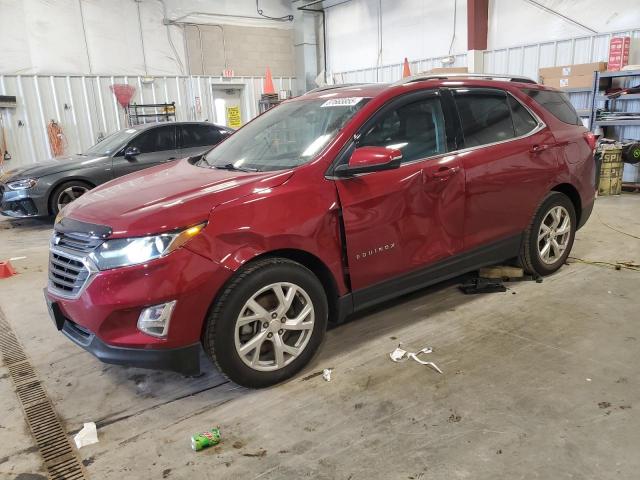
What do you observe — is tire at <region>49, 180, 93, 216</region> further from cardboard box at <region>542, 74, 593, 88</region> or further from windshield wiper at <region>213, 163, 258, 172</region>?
cardboard box at <region>542, 74, 593, 88</region>

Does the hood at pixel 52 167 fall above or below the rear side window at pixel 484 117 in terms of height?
below

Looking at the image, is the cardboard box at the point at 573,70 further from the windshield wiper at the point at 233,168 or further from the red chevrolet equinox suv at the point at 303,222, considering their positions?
the windshield wiper at the point at 233,168

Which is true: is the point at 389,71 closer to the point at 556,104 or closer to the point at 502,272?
the point at 556,104

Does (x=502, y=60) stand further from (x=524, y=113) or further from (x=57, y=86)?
(x=57, y=86)

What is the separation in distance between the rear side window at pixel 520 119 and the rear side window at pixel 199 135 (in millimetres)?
5383

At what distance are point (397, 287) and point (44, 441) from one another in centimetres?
205

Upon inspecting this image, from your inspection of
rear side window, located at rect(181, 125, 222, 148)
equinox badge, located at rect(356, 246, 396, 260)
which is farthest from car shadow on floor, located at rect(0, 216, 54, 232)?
equinox badge, located at rect(356, 246, 396, 260)

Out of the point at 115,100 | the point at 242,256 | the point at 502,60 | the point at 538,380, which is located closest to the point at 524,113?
the point at 538,380

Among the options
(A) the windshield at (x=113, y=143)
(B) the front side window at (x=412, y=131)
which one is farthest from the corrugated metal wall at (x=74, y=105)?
(B) the front side window at (x=412, y=131)

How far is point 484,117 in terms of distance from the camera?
3443 mm

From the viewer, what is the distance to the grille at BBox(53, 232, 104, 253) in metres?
2.35

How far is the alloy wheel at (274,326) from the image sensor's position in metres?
2.48

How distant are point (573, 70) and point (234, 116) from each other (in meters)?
8.49

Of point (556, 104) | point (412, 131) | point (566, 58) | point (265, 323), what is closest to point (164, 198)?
point (265, 323)
